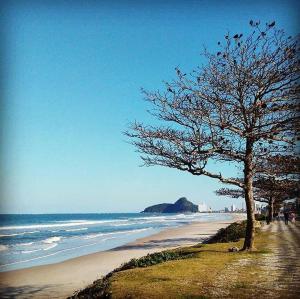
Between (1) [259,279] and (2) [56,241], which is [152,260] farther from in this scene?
(2) [56,241]

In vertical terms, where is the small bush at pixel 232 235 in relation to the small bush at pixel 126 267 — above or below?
above

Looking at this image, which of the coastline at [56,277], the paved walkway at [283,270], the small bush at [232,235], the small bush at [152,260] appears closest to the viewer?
the paved walkway at [283,270]

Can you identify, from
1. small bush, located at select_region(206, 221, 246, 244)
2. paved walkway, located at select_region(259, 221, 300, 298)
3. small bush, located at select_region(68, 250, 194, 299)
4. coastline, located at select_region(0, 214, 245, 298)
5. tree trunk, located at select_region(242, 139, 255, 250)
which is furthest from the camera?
small bush, located at select_region(206, 221, 246, 244)

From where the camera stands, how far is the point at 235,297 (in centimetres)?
826

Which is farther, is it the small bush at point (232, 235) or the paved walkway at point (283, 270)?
the small bush at point (232, 235)

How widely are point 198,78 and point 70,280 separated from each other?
10325 mm

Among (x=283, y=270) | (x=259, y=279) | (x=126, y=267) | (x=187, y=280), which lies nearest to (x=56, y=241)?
(x=126, y=267)

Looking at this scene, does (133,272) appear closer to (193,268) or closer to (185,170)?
(193,268)

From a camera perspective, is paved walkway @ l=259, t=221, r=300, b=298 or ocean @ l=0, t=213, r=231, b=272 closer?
paved walkway @ l=259, t=221, r=300, b=298

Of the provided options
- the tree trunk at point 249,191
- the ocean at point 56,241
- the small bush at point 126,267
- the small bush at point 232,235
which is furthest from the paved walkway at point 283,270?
the ocean at point 56,241

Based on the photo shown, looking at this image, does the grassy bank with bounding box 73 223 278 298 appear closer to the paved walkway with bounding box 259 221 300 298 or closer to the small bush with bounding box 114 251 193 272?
the small bush with bounding box 114 251 193 272

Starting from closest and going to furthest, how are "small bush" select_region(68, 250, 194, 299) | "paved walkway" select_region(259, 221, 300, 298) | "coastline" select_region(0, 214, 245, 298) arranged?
"paved walkway" select_region(259, 221, 300, 298), "small bush" select_region(68, 250, 194, 299), "coastline" select_region(0, 214, 245, 298)

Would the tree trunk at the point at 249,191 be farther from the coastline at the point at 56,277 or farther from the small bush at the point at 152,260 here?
the coastline at the point at 56,277

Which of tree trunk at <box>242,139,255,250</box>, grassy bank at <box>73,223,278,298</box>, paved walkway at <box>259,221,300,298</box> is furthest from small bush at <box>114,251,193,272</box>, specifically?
paved walkway at <box>259,221,300,298</box>
